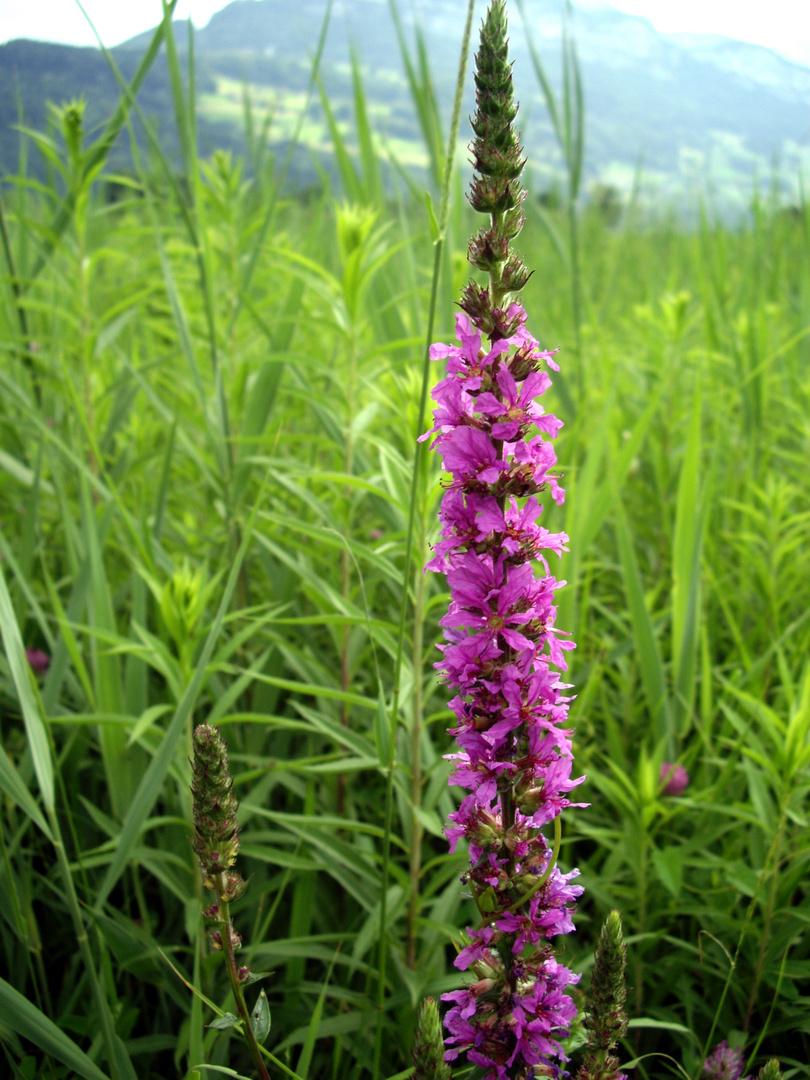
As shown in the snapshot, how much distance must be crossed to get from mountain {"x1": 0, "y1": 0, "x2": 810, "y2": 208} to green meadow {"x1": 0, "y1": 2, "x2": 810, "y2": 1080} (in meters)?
0.36

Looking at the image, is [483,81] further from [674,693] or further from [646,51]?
[646,51]

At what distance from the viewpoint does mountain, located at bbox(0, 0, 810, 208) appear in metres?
2.92

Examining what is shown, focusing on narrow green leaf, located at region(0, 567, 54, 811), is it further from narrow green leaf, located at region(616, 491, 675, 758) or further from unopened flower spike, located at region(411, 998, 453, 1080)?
narrow green leaf, located at region(616, 491, 675, 758)

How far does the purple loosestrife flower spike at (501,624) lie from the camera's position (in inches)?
34.2

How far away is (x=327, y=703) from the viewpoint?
2117mm

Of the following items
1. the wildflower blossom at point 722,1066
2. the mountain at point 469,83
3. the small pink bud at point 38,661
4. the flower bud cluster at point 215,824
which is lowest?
the wildflower blossom at point 722,1066

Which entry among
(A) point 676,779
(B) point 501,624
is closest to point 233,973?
(B) point 501,624

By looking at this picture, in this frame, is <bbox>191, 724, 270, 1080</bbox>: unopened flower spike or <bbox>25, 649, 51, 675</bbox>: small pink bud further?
<bbox>25, 649, 51, 675</bbox>: small pink bud

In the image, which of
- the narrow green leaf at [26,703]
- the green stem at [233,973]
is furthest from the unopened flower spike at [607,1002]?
the narrow green leaf at [26,703]

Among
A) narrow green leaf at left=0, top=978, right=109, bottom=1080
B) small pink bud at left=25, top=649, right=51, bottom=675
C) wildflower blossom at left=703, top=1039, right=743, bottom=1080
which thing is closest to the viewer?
narrow green leaf at left=0, top=978, right=109, bottom=1080

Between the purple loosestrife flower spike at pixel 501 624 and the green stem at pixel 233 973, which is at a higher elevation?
the purple loosestrife flower spike at pixel 501 624

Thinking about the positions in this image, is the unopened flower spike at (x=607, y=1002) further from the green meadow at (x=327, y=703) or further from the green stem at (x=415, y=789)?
the green stem at (x=415, y=789)

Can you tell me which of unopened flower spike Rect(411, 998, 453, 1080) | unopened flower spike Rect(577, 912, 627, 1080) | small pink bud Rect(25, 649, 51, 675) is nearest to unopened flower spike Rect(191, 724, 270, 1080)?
unopened flower spike Rect(411, 998, 453, 1080)

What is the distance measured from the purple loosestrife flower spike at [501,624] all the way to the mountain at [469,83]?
242 mm
